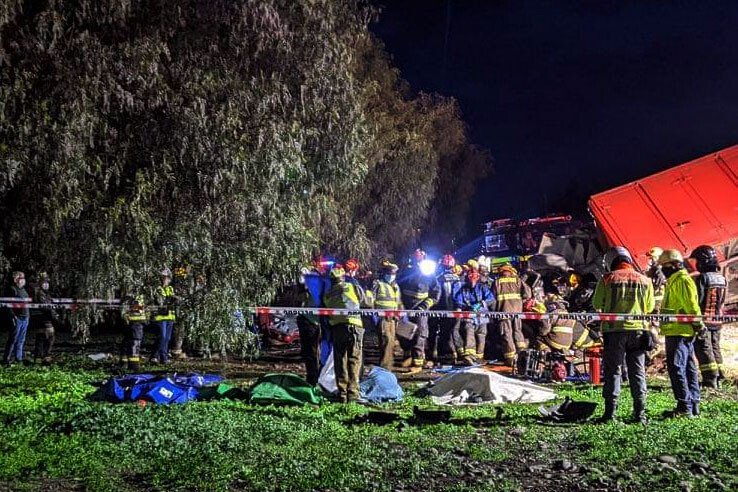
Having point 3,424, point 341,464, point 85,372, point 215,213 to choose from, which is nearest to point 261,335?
point 85,372

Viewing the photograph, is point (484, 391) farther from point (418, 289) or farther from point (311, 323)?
point (418, 289)

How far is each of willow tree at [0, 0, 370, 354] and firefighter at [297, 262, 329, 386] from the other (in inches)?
16.5

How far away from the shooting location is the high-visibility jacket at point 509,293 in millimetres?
12145

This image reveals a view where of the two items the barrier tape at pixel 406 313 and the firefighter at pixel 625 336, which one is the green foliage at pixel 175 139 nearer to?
the barrier tape at pixel 406 313

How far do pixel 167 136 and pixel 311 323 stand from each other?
3.24 meters

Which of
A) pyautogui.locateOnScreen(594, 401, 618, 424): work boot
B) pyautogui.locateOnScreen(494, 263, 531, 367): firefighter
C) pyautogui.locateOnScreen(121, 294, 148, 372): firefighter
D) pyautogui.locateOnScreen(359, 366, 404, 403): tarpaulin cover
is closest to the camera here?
pyautogui.locateOnScreen(594, 401, 618, 424): work boot

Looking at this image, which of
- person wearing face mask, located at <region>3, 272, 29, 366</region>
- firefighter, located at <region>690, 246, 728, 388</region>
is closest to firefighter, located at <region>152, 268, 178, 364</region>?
person wearing face mask, located at <region>3, 272, 29, 366</region>

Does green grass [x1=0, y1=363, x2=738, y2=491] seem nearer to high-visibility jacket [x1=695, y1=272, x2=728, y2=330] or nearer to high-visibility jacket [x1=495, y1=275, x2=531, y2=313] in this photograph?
high-visibility jacket [x1=695, y1=272, x2=728, y2=330]

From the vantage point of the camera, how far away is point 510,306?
12117 millimetres

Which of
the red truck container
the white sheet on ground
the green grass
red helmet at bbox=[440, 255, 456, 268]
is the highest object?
the red truck container

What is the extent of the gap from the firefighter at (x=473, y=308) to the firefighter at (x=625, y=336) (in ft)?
14.7

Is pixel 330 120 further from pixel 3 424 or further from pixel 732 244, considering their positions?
pixel 732 244

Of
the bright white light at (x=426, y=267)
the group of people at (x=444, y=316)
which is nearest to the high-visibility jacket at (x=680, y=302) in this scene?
the group of people at (x=444, y=316)

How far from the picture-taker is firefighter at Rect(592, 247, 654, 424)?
7176mm
